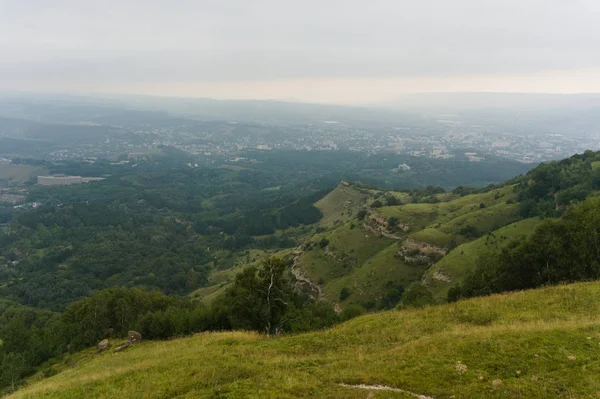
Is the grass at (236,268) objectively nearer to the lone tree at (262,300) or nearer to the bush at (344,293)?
the bush at (344,293)

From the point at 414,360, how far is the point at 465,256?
55.5 m

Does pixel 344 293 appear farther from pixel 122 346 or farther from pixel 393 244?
pixel 122 346

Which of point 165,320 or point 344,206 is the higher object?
point 165,320

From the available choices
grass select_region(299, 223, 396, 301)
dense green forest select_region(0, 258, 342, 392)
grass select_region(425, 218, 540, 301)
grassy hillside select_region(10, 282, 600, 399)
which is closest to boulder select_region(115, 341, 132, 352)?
dense green forest select_region(0, 258, 342, 392)

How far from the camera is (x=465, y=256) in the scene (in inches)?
2496

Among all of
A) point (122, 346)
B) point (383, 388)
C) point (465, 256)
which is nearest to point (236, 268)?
point (465, 256)

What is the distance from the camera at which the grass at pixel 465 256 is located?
59.5 meters

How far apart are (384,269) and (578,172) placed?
57277 mm

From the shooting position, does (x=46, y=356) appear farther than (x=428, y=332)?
Yes

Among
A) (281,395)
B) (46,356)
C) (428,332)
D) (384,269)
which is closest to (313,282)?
(384,269)

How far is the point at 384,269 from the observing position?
74625mm

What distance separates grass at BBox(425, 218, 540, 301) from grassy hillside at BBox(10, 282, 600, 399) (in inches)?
1457

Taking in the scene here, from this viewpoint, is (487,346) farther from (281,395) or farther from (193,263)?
(193,263)

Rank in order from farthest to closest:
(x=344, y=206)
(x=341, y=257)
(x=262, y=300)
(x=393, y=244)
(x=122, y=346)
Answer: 1. (x=344, y=206)
2. (x=341, y=257)
3. (x=393, y=244)
4. (x=262, y=300)
5. (x=122, y=346)
